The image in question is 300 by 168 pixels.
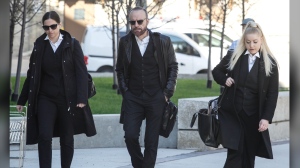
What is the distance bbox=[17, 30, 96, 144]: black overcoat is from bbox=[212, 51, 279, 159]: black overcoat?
51.8 inches

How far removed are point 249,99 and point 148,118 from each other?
103 centimetres

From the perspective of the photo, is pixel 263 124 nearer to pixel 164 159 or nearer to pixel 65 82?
pixel 65 82

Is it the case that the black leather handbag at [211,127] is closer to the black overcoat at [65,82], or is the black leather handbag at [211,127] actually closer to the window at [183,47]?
the black overcoat at [65,82]

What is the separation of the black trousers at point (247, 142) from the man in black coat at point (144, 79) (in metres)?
0.78

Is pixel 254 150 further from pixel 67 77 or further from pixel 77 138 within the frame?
pixel 77 138

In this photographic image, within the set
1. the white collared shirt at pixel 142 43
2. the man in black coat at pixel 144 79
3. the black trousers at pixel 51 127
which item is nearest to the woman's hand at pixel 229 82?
the man in black coat at pixel 144 79

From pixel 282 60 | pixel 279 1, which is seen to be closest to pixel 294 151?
pixel 282 60

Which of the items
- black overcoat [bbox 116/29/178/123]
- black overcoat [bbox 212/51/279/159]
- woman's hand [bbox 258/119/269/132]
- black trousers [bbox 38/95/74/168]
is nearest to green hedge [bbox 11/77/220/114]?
black trousers [bbox 38/95/74/168]

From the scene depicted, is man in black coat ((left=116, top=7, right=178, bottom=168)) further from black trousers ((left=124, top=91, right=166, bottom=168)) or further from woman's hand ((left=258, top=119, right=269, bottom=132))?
woman's hand ((left=258, top=119, right=269, bottom=132))

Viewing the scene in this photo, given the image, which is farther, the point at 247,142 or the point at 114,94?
the point at 114,94

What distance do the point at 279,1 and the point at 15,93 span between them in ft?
34.6

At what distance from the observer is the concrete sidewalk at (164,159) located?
8.94m

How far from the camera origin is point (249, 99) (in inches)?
265

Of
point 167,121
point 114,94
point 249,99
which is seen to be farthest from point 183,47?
point 249,99
